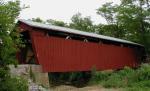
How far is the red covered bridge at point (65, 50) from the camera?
75.5ft

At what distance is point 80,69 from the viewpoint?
26.3 m

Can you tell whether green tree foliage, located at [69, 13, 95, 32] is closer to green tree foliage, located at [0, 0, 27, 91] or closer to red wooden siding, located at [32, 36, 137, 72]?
red wooden siding, located at [32, 36, 137, 72]

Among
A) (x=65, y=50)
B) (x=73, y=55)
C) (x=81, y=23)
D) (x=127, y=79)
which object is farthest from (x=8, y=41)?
(x=81, y=23)

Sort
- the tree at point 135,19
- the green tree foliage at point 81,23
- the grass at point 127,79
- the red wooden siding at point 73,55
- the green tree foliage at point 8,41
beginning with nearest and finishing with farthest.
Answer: the green tree foliage at point 8,41 < the grass at point 127,79 < the red wooden siding at point 73,55 < the tree at point 135,19 < the green tree foliage at point 81,23

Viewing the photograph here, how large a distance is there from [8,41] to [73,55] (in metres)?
13.2

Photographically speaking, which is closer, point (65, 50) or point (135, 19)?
point (65, 50)

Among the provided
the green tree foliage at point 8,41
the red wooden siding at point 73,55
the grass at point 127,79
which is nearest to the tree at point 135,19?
the red wooden siding at point 73,55

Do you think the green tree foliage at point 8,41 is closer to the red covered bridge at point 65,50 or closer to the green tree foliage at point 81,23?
the red covered bridge at point 65,50

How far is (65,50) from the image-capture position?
81.3 feet

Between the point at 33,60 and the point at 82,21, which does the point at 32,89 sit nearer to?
the point at 33,60

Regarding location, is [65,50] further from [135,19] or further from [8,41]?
[135,19]

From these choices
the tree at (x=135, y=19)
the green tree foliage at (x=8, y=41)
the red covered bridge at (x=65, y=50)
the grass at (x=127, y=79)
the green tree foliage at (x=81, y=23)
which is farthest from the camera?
the green tree foliage at (x=81, y=23)

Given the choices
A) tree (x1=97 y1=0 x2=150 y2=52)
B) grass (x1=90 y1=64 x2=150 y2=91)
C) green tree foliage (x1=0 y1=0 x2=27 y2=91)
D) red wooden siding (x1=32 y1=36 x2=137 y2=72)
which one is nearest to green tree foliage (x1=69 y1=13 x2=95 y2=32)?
tree (x1=97 y1=0 x2=150 y2=52)

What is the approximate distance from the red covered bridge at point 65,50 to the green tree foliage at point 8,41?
28.5ft
